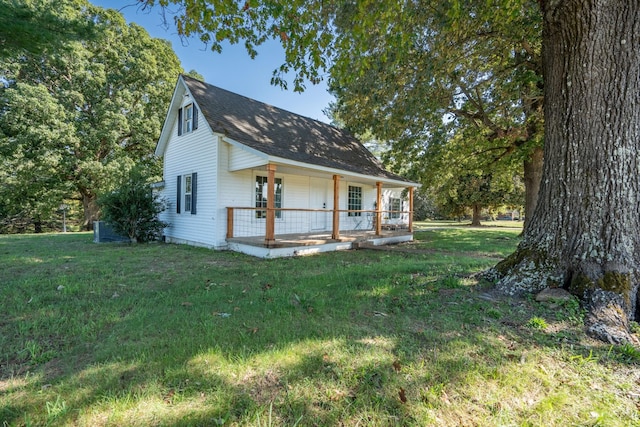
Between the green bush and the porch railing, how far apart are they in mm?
3605

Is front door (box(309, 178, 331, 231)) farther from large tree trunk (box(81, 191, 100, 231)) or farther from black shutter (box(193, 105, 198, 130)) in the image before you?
large tree trunk (box(81, 191, 100, 231))

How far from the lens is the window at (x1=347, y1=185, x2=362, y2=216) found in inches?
552

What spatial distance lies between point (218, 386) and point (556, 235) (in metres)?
4.47

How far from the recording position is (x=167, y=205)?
1161 cm

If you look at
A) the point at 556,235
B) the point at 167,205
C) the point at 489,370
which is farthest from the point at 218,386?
the point at 167,205

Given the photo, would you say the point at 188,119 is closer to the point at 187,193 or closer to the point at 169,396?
the point at 187,193

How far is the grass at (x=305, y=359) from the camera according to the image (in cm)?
188

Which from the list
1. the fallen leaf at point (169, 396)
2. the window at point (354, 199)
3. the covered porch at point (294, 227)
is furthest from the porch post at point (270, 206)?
the window at point (354, 199)

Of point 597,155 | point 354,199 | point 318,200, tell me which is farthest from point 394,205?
point 597,155

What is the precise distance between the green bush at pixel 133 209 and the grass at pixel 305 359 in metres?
6.07

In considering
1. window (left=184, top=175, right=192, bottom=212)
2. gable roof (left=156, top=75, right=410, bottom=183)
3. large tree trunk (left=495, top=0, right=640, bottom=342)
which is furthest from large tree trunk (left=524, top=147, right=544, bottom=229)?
window (left=184, top=175, right=192, bottom=212)

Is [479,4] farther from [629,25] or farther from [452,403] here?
[452,403]

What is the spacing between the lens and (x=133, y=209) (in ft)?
33.3

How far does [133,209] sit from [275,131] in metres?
5.99
